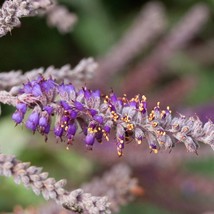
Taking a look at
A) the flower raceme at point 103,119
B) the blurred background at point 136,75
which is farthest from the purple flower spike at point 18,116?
the blurred background at point 136,75

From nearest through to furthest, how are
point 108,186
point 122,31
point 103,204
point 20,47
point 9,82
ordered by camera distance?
point 103,204
point 9,82
point 108,186
point 20,47
point 122,31

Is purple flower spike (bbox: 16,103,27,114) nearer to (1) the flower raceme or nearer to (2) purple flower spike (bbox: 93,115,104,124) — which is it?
(1) the flower raceme

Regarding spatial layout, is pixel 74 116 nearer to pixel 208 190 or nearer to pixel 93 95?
pixel 93 95

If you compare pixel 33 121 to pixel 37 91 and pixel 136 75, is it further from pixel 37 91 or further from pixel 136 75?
pixel 136 75

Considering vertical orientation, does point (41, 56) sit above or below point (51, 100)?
above

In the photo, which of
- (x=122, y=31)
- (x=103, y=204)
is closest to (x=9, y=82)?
(x=103, y=204)

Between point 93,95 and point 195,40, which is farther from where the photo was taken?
point 195,40

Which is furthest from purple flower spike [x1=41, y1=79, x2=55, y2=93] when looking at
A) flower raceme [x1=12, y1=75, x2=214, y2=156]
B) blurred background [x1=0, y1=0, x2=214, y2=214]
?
blurred background [x1=0, y1=0, x2=214, y2=214]
